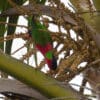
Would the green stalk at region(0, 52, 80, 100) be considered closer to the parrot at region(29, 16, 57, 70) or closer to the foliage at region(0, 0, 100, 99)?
the foliage at region(0, 0, 100, 99)

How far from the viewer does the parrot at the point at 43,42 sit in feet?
4.75

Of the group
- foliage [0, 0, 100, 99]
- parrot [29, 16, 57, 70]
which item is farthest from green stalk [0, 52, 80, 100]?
parrot [29, 16, 57, 70]

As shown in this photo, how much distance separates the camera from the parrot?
1449mm

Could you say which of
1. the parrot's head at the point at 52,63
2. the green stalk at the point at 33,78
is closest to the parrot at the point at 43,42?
the parrot's head at the point at 52,63

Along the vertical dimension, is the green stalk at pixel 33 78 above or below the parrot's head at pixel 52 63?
below

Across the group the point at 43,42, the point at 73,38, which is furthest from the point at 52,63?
the point at 73,38

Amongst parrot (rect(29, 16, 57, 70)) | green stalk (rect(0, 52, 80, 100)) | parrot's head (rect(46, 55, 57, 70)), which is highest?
parrot (rect(29, 16, 57, 70))

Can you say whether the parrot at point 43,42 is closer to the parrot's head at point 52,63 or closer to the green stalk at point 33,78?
the parrot's head at point 52,63

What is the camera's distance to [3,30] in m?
1.64

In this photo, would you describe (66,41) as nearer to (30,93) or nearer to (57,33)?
(57,33)

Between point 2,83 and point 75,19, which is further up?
point 75,19

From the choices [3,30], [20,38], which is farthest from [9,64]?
[3,30]

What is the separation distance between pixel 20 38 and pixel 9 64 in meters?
0.11

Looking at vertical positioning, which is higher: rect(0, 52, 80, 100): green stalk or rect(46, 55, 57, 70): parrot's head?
rect(46, 55, 57, 70): parrot's head
